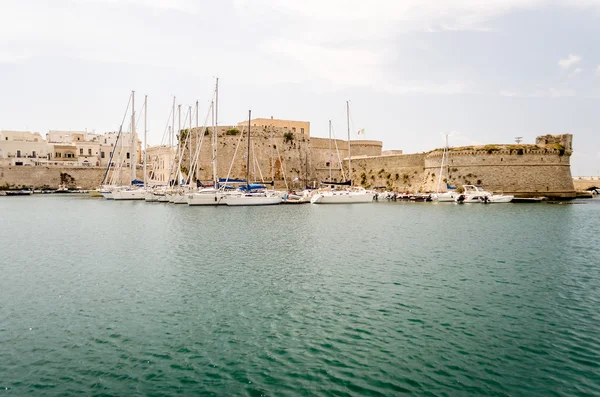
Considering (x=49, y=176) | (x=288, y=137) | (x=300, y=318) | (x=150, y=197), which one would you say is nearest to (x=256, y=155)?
(x=288, y=137)

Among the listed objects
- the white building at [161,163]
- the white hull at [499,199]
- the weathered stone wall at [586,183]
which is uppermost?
the white building at [161,163]

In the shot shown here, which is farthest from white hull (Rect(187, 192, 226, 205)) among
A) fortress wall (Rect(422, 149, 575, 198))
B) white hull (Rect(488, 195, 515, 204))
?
fortress wall (Rect(422, 149, 575, 198))

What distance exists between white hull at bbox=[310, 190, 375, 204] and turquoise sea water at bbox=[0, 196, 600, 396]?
60.9ft

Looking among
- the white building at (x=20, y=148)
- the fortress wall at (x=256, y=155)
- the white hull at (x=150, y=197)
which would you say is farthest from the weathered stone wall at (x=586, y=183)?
the white building at (x=20, y=148)

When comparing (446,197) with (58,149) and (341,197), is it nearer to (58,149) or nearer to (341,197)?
(341,197)

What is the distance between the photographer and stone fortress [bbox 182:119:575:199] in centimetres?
3519

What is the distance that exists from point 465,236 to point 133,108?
30.8 m

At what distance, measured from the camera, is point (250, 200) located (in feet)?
98.5

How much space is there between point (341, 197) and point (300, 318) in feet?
86.0

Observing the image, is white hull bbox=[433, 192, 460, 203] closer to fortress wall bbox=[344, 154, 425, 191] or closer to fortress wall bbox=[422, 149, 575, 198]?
fortress wall bbox=[422, 149, 575, 198]

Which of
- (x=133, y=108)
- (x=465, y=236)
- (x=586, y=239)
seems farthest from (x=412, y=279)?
(x=133, y=108)

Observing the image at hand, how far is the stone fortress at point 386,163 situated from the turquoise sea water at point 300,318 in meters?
21.6

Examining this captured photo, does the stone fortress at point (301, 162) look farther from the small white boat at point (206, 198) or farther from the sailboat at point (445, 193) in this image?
the small white boat at point (206, 198)

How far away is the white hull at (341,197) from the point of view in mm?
32688
